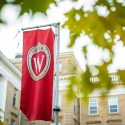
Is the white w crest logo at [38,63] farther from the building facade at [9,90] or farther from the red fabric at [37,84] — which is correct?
the building facade at [9,90]

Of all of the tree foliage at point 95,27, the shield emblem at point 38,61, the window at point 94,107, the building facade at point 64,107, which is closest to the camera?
the tree foliage at point 95,27

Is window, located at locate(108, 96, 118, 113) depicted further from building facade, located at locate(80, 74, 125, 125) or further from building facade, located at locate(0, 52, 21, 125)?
building facade, located at locate(0, 52, 21, 125)

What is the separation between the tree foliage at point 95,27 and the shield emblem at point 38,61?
28.1 ft

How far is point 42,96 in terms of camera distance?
445 inches

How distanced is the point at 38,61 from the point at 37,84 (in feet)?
2.59

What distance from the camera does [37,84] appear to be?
11414mm

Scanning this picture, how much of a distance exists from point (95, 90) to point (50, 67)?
889cm

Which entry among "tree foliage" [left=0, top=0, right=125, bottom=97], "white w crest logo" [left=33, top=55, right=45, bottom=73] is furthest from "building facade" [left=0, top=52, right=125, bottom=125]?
"tree foliage" [left=0, top=0, right=125, bottom=97]

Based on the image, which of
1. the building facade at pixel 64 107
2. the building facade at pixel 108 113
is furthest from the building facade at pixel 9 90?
Answer: the building facade at pixel 108 113

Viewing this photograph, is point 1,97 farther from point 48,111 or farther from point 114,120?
point 48,111

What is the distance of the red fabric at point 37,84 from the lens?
36.3 ft

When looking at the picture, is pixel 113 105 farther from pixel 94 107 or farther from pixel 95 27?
pixel 95 27

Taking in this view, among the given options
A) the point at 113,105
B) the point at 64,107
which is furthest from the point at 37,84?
the point at 113,105

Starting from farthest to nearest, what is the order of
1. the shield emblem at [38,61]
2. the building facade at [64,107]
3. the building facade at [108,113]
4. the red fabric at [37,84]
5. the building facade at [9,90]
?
the building facade at [108,113] < the building facade at [64,107] < the building facade at [9,90] < the shield emblem at [38,61] < the red fabric at [37,84]
